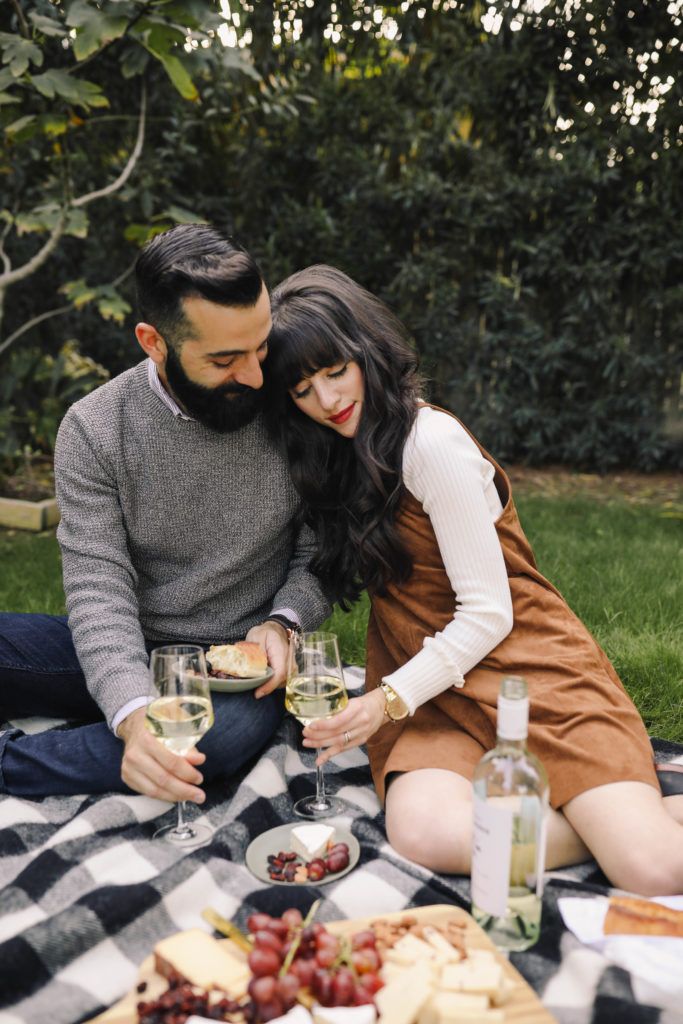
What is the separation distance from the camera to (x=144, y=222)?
25.2ft

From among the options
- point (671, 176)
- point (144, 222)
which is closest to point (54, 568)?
point (144, 222)

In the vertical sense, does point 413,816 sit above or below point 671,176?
below

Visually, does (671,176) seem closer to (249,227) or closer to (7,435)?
(249,227)

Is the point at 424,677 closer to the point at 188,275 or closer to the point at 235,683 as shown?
the point at 235,683

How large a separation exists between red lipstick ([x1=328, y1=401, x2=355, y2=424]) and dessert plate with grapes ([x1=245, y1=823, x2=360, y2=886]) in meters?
1.04

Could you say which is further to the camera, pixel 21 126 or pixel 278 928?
pixel 21 126

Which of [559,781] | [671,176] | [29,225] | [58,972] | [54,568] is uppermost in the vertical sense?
[671,176]

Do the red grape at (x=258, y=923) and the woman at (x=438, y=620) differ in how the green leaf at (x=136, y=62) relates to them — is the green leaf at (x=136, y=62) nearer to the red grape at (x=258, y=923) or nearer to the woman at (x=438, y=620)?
the woman at (x=438, y=620)

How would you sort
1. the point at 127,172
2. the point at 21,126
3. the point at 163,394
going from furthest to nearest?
the point at 127,172 < the point at 21,126 < the point at 163,394

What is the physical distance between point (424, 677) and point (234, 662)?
1.74 ft

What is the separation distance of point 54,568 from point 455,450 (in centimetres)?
337

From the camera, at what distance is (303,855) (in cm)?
208

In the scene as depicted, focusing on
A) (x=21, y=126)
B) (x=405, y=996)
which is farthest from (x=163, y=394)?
(x=21, y=126)

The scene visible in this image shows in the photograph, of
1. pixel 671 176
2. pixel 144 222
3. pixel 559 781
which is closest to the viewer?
pixel 559 781
